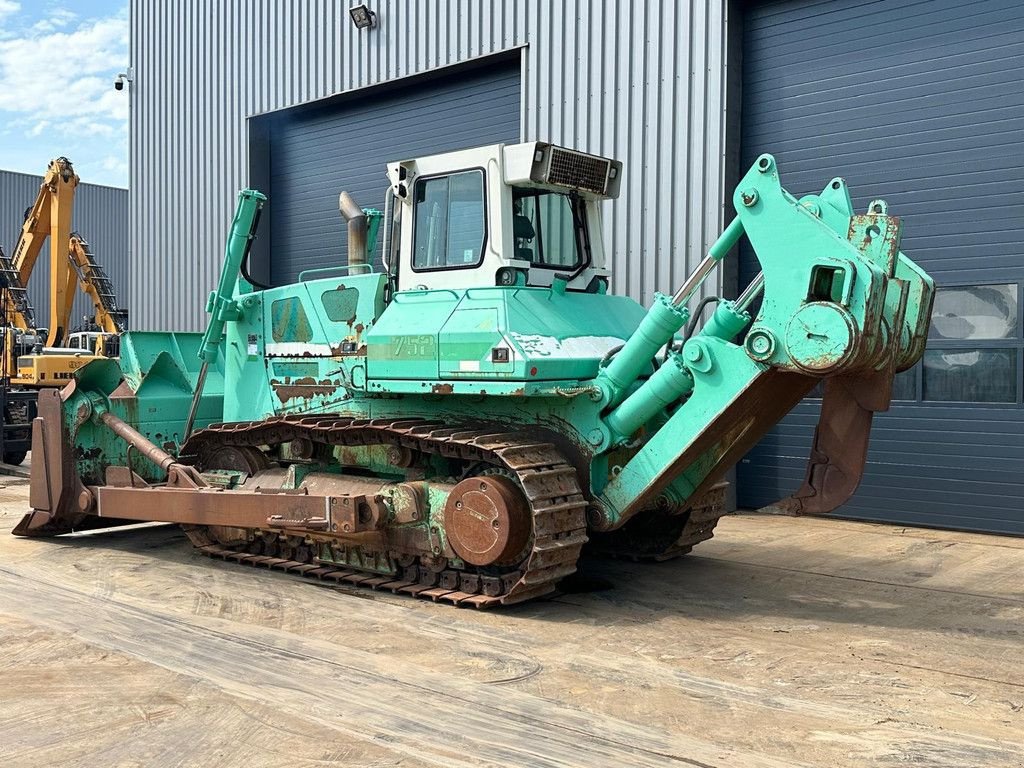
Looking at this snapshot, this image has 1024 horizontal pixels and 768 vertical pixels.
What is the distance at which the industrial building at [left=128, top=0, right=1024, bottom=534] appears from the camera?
10375mm

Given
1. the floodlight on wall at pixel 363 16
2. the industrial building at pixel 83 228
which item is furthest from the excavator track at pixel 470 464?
the industrial building at pixel 83 228

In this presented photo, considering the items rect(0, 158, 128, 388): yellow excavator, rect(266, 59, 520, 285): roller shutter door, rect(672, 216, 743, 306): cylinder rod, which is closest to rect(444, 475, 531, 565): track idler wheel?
rect(672, 216, 743, 306): cylinder rod

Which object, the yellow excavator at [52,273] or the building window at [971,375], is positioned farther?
the yellow excavator at [52,273]

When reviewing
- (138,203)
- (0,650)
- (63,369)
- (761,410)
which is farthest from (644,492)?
(138,203)

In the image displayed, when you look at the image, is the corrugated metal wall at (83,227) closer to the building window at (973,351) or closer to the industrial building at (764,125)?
the industrial building at (764,125)

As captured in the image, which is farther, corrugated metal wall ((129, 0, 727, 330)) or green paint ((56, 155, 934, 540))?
corrugated metal wall ((129, 0, 727, 330))

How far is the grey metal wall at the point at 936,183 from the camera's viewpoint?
10.3 metres

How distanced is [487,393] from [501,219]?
1281 mm

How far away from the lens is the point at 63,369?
17.4 metres

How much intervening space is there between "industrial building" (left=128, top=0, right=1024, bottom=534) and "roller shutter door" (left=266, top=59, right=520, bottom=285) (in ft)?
0.13

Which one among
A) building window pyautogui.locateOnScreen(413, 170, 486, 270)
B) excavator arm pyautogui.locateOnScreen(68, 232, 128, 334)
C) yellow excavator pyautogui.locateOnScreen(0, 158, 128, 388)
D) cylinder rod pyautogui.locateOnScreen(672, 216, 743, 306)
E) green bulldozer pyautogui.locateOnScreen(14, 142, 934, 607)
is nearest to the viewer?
green bulldozer pyautogui.locateOnScreen(14, 142, 934, 607)

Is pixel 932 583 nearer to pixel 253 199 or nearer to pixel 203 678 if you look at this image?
pixel 203 678

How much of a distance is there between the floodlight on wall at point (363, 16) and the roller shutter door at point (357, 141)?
873 mm

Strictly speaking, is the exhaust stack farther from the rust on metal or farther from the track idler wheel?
the track idler wheel
